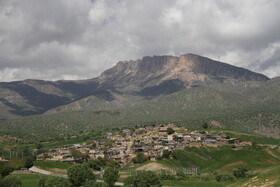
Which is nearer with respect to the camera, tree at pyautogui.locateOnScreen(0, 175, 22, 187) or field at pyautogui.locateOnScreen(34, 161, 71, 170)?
tree at pyautogui.locateOnScreen(0, 175, 22, 187)

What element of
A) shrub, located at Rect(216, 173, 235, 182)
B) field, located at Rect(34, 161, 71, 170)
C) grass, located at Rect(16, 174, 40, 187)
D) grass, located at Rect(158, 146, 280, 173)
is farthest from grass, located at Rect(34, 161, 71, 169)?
shrub, located at Rect(216, 173, 235, 182)

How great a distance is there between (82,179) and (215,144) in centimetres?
10509

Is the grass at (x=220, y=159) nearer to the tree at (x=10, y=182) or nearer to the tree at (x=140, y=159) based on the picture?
the tree at (x=140, y=159)

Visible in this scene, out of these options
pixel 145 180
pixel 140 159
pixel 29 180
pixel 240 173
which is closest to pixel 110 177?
pixel 145 180

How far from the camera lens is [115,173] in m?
98.7

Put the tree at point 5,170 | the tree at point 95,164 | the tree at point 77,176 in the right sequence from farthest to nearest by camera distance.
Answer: the tree at point 95,164
the tree at point 5,170
the tree at point 77,176

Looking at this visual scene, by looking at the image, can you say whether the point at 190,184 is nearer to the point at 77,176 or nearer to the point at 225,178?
the point at 225,178

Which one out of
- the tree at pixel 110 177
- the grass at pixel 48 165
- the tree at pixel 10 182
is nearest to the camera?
the tree at pixel 10 182

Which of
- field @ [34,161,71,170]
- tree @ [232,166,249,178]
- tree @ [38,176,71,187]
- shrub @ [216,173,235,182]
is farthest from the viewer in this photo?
field @ [34,161,71,170]

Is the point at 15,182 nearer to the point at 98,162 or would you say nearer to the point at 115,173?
the point at 115,173

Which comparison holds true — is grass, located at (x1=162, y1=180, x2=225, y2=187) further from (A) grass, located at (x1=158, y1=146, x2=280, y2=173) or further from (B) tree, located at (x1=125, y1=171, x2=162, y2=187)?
(A) grass, located at (x1=158, y1=146, x2=280, y2=173)

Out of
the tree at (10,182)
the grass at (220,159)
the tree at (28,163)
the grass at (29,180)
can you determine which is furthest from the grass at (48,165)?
the tree at (10,182)

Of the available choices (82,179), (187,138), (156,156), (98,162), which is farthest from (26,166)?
(187,138)

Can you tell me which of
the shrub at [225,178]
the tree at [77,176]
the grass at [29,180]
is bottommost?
the shrub at [225,178]
